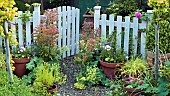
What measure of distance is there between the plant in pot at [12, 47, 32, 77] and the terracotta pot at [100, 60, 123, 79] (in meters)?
1.26

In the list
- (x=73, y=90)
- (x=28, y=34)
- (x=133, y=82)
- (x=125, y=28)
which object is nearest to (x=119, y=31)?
(x=125, y=28)

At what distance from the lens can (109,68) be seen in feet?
19.1

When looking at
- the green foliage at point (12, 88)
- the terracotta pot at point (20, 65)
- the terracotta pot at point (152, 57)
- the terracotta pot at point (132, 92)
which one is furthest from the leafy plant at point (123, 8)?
the green foliage at point (12, 88)

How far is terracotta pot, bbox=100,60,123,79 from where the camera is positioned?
5766 mm

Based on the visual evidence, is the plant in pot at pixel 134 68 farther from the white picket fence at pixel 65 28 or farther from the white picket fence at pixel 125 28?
the white picket fence at pixel 65 28

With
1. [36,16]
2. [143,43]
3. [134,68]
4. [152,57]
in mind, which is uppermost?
[36,16]

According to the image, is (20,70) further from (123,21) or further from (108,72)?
(123,21)

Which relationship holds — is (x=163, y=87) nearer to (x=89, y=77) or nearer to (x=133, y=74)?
(x=133, y=74)

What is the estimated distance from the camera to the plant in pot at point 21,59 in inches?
231

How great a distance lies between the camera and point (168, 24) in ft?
18.1

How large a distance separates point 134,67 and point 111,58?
2.08 feet

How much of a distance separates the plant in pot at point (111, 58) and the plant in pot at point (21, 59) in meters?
1.25

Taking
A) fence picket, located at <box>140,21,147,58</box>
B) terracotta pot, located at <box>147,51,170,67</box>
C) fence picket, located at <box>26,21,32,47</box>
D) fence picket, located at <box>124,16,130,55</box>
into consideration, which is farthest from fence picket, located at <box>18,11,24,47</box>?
terracotta pot, located at <box>147,51,170,67</box>

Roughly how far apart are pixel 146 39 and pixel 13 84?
7.65 feet
